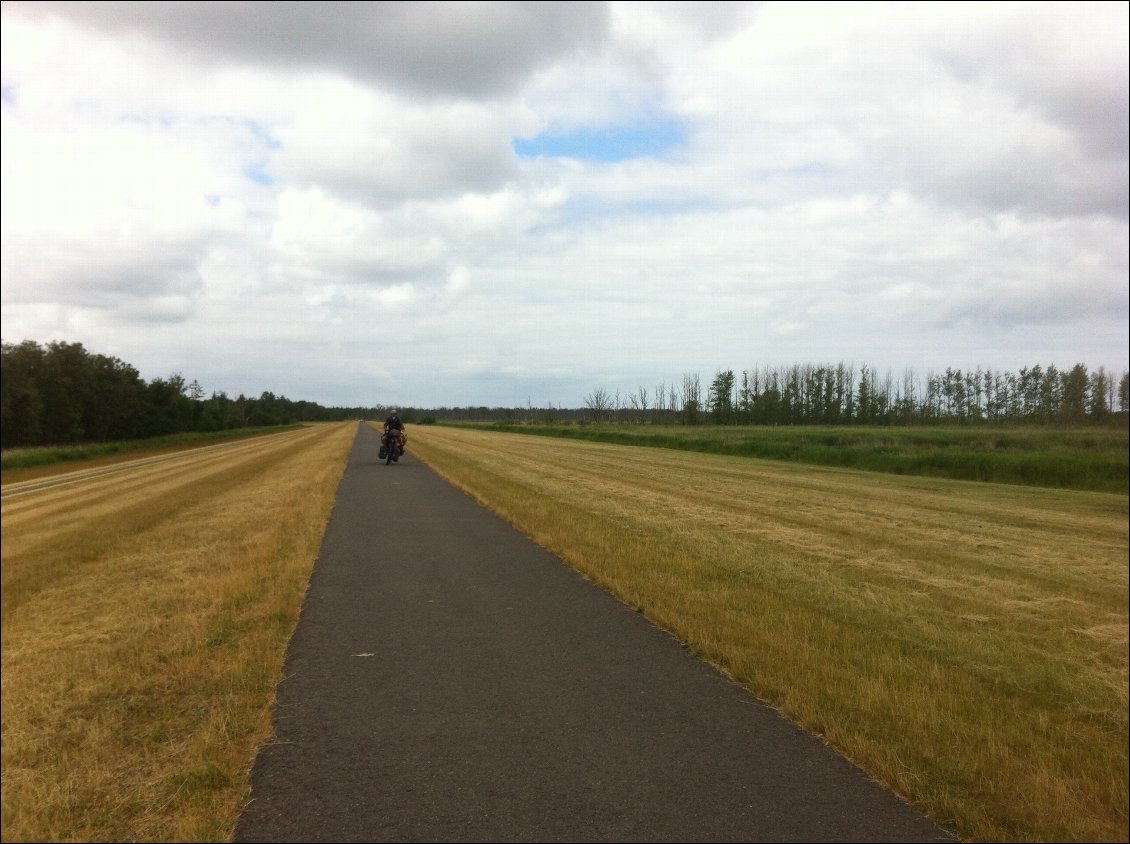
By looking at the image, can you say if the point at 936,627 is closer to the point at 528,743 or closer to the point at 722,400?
the point at 528,743

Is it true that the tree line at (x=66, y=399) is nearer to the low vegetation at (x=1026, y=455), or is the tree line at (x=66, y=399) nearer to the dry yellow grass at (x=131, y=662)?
the dry yellow grass at (x=131, y=662)

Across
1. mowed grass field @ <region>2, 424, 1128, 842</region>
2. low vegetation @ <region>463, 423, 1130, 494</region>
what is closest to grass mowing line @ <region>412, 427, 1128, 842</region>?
mowed grass field @ <region>2, 424, 1128, 842</region>

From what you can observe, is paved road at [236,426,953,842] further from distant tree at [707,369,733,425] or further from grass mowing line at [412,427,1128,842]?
distant tree at [707,369,733,425]

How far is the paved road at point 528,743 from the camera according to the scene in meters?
3.53

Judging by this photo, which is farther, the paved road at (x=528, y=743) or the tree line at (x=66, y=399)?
the tree line at (x=66, y=399)

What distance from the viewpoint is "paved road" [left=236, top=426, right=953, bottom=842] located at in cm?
353

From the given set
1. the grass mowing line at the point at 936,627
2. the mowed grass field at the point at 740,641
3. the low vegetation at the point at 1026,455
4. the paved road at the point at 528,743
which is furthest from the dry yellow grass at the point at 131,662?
the low vegetation at the point at 1026,455

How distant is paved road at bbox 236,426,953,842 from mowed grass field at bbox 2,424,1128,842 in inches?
11.0

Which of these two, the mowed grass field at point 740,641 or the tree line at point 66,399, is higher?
the tree line at point 66,399

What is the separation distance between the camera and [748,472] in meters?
27.7

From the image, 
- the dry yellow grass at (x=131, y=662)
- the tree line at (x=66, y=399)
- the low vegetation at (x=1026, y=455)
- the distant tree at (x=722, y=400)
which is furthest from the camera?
the distant tree at (x=722, y=400)

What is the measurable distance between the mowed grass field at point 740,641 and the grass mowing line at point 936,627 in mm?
27

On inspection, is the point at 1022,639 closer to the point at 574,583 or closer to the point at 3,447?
the point at 574,583

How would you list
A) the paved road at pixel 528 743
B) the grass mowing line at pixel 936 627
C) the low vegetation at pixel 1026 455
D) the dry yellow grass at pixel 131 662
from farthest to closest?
the grass mowing line at pixel 936 627 < the dry yellow grass at pixel 131 662 < the paved road at pixel 528 743 < the low vegetation at pixel 1026 455
